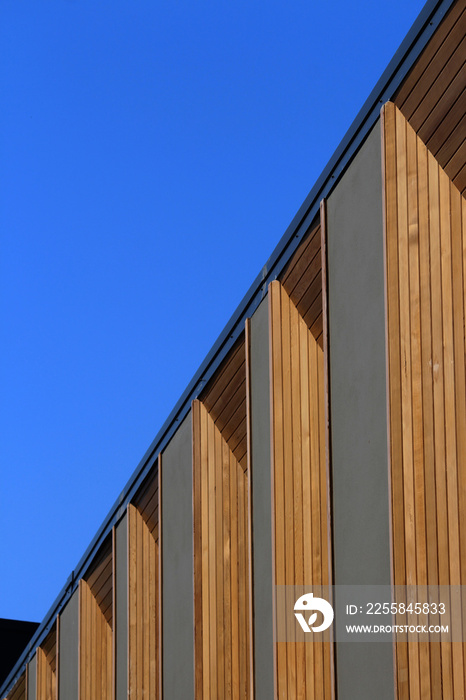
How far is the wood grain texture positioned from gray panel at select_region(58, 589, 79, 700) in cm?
173

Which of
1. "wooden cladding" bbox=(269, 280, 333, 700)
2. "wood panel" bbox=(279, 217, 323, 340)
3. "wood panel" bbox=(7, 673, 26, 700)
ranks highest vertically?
"wood panel" bbox=(279, 217, 323, 340)

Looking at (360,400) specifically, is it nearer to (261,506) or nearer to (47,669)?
(261,506)

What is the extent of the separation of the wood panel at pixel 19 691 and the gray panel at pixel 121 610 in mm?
3206

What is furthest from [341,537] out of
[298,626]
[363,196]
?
[363,196]

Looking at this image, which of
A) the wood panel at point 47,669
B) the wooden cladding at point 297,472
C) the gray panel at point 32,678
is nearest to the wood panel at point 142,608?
the wood panel at point 47,669

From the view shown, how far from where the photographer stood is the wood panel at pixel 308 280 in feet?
27.1

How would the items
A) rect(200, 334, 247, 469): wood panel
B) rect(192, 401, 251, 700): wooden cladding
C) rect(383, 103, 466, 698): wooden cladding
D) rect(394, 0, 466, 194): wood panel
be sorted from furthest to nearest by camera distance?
1. rect(200, 334, 247, 469): wood panel
2. rect(192, 401, 251, 700): wooden cladding
3. rect(394, 0, 466, 194): wood panel
4. rect(383, 103, 466, 698): wooden cladding

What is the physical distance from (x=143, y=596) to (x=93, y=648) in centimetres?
160

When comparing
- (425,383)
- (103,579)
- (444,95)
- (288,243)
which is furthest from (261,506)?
(103,579)

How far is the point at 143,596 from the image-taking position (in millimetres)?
11258

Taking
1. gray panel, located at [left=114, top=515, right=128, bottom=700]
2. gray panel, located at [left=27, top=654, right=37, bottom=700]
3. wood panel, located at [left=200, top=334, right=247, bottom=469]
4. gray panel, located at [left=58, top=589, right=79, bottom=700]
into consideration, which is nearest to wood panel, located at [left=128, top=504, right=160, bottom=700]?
gray panel, located at [left=114, top=515, right=128, bottom=700]

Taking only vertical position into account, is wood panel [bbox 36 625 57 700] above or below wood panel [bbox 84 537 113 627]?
below

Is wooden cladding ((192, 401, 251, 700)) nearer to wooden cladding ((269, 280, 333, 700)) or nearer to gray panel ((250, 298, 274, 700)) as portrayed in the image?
gray panel ((250, 298, 274, 700))

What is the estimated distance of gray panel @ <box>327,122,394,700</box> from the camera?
6930 mm
